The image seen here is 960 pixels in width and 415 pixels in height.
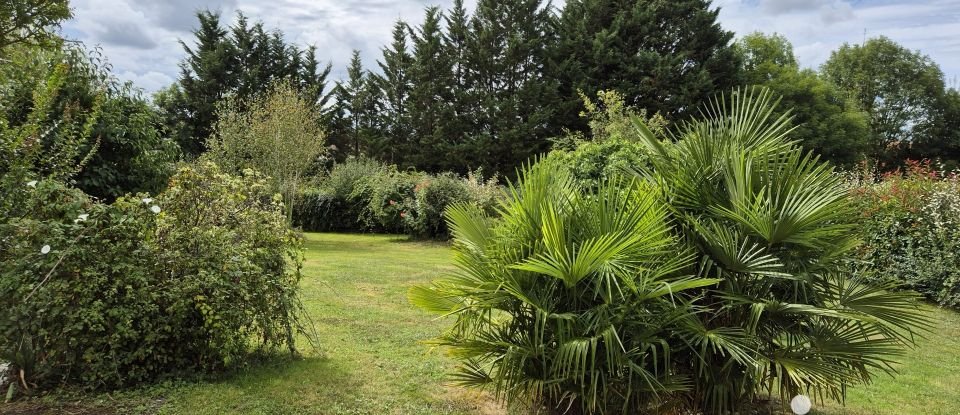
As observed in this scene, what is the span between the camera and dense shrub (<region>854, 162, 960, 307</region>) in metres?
8.45

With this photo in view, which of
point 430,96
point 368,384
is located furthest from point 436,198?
point 430,96

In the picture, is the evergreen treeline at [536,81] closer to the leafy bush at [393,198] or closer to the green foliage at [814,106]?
the green foliage at [814,106]

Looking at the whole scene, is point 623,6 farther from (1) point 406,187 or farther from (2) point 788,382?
(2) point 788,382

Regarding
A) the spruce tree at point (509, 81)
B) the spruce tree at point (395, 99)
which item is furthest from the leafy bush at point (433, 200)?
the spruce tree at point (395, 99)

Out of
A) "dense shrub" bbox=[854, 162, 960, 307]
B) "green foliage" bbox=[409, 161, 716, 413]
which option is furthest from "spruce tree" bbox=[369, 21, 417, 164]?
"green foliage" bbox=[409, 161, 716, 413]

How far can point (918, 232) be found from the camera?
909 cm

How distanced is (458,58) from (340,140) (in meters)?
10.6

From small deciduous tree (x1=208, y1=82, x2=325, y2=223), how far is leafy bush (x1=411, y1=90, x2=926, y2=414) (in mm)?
13453

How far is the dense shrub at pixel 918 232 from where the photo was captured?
8453mm

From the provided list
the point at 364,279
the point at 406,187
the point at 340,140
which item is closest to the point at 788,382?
the point at 364,279

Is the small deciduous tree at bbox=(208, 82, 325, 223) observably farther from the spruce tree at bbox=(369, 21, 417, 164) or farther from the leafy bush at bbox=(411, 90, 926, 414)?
the spruce tree at bbox=(369, 21, 417, 164)

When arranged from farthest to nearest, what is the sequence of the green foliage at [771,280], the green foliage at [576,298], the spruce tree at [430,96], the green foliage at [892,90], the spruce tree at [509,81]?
the green foliage at [892,90], the spruce tree at [430,96], the spruce tree at [509,81], the green foliage at [771,280], the green foliage at [576,298]

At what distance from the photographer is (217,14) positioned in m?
31.0

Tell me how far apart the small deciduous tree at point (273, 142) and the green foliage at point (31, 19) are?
7.70m
